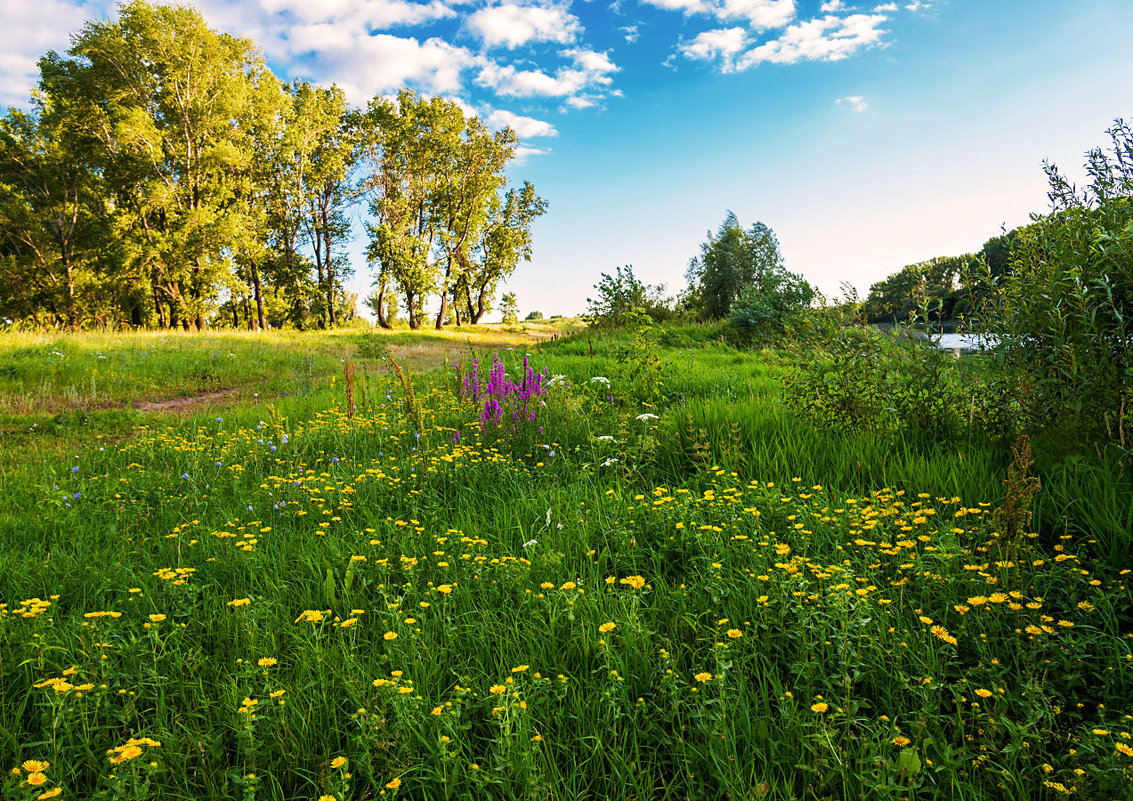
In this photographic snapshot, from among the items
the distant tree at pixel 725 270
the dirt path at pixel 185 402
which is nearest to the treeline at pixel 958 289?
the dirt path at pixel 185 402

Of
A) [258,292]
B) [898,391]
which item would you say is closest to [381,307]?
[258,292]

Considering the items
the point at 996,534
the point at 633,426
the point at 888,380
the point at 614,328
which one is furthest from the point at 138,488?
the point at 614,328

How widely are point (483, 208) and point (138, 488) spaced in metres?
39.8

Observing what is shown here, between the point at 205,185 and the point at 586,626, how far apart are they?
37.2 m

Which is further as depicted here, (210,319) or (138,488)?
(210,319)

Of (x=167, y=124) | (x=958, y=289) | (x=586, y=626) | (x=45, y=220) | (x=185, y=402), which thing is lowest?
(x=586, y=626)

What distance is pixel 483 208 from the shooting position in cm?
4109

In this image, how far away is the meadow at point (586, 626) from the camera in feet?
5.77

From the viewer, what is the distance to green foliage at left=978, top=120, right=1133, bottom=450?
3.15m

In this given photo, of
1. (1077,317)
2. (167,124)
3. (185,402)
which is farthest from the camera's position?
(167,124)

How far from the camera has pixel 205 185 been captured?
30391 millimetres

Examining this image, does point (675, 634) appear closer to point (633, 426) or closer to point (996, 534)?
point (996, 534)

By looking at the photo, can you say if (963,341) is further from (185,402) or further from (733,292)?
(733,292)

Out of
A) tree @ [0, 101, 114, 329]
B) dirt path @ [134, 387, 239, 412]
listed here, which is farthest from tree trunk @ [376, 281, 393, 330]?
dirt path @ [134, 387, 239, 412]
